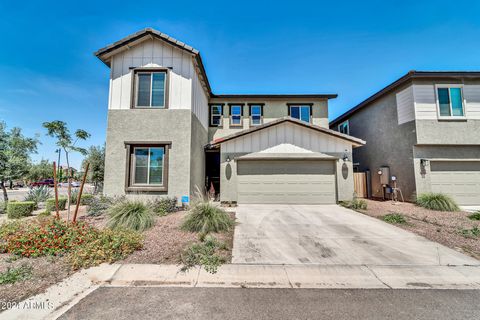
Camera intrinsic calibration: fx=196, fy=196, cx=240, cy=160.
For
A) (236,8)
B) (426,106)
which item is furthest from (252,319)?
(426,106)

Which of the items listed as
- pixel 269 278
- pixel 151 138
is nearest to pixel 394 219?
pixel 269 278

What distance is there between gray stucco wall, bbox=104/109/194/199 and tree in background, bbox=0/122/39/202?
671cm

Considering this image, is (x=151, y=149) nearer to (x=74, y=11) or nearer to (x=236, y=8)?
(x=74, y=11)

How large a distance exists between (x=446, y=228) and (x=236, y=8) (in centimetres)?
1214

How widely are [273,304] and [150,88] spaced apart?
9.52 m

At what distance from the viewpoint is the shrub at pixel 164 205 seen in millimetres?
7871

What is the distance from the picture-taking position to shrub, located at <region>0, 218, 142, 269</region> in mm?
3979

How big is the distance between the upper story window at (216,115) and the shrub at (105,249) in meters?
9.91

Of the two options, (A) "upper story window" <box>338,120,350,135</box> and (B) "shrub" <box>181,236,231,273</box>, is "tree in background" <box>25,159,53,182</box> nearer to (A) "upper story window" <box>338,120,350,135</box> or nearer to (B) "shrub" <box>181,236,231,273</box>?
(B) "shrub" <box>181,236,231,273</box>

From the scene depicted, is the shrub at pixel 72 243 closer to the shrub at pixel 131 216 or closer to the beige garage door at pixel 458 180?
the shrub at pixel 131 216

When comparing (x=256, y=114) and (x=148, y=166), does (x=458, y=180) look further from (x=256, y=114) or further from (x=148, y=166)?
(x=148, y=166)

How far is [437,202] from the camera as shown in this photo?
9.01 m

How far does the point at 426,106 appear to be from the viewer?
10.2 meters

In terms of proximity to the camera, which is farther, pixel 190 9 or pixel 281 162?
pixel 281 162
